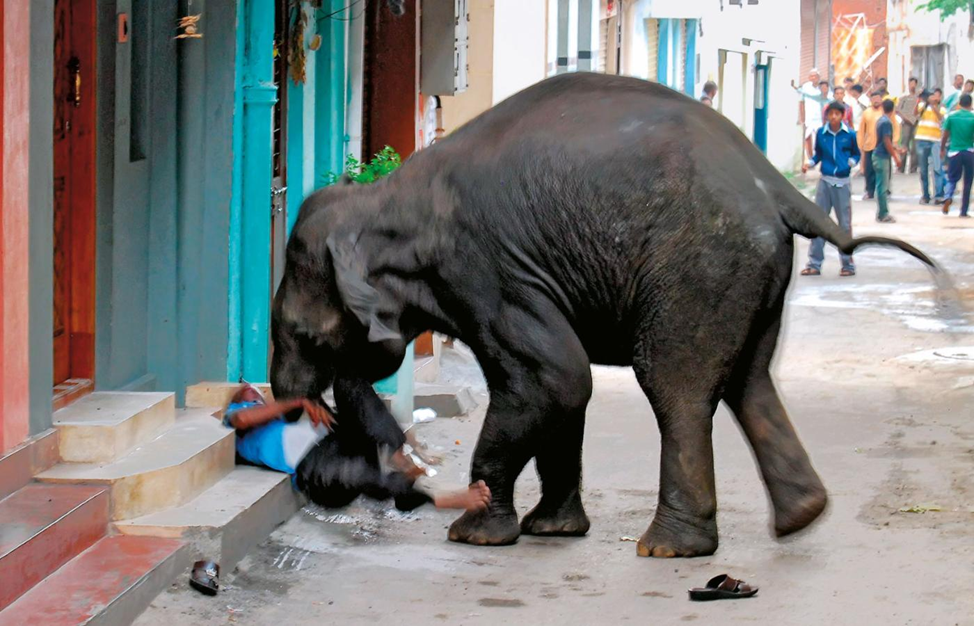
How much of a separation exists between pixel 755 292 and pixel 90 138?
273 cm

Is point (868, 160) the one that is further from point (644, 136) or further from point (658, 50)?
point (644, 136)

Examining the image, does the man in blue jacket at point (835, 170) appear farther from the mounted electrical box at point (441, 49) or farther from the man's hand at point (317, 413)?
the man's hand at point (317, 413)

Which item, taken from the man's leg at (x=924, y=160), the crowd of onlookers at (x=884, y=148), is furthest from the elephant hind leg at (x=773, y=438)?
the man's leg at (x=924, y=160)

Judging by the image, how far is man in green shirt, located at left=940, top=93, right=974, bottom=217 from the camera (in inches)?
895

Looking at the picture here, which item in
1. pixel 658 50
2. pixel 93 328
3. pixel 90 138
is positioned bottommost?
pixel 93 328

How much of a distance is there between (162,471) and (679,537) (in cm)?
195

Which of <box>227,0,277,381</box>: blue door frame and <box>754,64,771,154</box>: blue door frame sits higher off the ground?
<box>754,64,771,154</box>: blue door frame

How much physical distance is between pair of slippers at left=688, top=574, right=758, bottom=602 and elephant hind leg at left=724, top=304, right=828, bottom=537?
2.11 feet

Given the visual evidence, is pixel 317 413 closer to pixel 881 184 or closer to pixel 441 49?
pixel 441 49

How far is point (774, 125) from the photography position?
35.2 metres

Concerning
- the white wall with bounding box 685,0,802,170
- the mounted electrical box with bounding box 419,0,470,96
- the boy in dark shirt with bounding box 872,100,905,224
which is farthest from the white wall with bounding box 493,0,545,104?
the white wall with bounding box 685,0,802,170

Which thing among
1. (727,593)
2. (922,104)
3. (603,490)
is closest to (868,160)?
(922,104)

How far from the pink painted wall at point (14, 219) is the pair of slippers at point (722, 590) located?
2433mm

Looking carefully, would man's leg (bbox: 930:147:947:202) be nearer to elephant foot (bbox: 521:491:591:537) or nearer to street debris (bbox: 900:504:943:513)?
street debris (bbox: 900:504:943:513)
